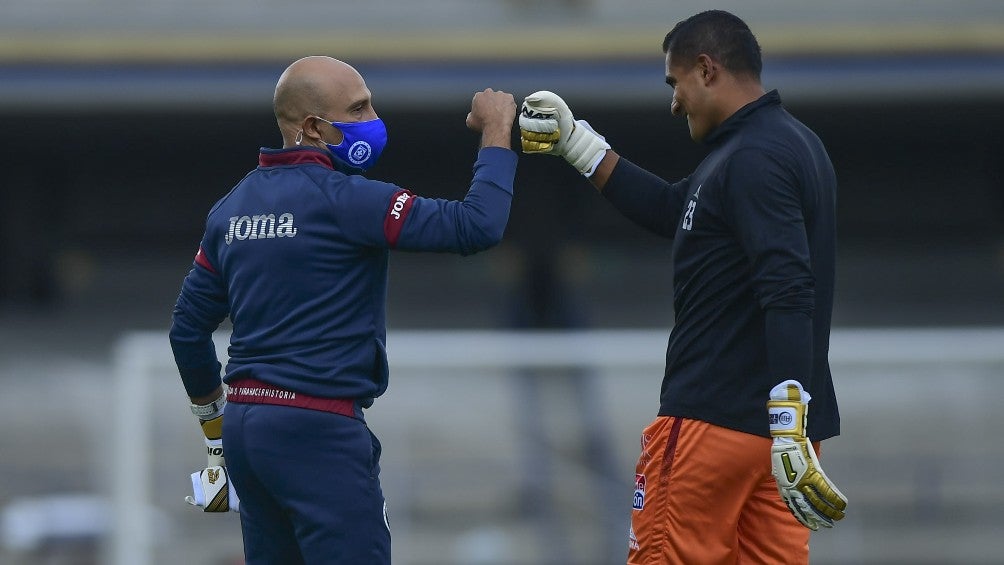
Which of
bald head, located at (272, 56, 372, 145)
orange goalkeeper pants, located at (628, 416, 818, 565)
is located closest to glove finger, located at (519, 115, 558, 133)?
bald head, located at (272, 56, 372, 145)

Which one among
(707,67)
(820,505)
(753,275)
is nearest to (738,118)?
(707,67)

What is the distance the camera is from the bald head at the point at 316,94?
3.61m

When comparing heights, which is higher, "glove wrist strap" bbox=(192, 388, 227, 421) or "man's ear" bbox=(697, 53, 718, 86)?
Result: "man's ear" bbox=(697, 53, 718, 86)

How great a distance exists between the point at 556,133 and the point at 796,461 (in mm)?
1332

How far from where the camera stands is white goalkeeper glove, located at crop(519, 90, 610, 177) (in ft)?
13.6

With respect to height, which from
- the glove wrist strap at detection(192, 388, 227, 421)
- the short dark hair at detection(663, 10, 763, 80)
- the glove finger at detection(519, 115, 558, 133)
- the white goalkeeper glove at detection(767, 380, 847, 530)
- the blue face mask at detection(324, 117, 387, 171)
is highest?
the short dark hair at detection(663, 10, 763, 80)

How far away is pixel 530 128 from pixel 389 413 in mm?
4031

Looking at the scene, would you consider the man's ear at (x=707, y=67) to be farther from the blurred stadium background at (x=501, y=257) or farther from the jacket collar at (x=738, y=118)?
the blurred stadium background at (x=501, y=257)

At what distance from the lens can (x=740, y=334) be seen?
372 cm

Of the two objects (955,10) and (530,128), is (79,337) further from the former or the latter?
(530,128)

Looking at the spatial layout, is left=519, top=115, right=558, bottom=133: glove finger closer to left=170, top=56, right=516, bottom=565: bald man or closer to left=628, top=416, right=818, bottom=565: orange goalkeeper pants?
left=170, top=56, right=516, bottom=565: bald man

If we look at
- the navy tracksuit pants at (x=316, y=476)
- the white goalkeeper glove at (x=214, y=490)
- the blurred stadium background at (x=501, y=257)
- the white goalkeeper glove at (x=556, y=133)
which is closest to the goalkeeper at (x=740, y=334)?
the white goalkeeper glove at (x=556, y=133)

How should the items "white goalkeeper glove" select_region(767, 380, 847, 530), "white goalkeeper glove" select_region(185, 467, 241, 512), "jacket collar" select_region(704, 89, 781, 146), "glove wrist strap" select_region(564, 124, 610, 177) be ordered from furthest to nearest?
"glove wrist strap" select_region(564, 124, 610, 177)
"white goalkeeper glove" select_region(185, 467, 241, 512)
"jacket collar" select_region(704, 89, 781, 146)
"white goalkeeper glove" select_region(767, 380, 847, 530)

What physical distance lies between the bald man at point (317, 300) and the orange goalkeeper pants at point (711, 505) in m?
0.77
